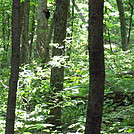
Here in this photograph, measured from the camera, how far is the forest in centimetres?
267

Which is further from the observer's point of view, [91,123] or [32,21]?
[32,21]

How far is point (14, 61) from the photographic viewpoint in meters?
3.28

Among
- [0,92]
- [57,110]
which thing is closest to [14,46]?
[0,92]

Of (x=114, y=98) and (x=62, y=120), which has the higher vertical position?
(x=114, y=98)

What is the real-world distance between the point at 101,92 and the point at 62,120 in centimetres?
409

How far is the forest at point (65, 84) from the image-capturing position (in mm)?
2672

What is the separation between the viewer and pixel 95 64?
2637 mm

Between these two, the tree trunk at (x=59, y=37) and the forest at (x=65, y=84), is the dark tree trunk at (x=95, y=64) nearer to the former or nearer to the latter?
the forest at (x=65, y=84)

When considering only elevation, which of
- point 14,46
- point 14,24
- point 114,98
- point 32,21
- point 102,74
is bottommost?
point 114,98

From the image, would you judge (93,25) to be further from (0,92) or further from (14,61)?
(0,92)

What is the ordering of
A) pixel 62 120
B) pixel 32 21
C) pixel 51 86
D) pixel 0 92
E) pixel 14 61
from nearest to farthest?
pixel 14 61 → pixel 0 92 → pixel 51 86 → pixel 62 120 → pixel 32 21

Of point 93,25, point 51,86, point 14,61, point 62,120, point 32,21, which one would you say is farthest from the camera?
point 32,21

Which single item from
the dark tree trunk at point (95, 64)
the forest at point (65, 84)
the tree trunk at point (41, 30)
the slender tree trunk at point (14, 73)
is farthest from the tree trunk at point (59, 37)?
the tree trunk at point (41, 30)

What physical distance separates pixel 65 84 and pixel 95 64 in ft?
12.8
